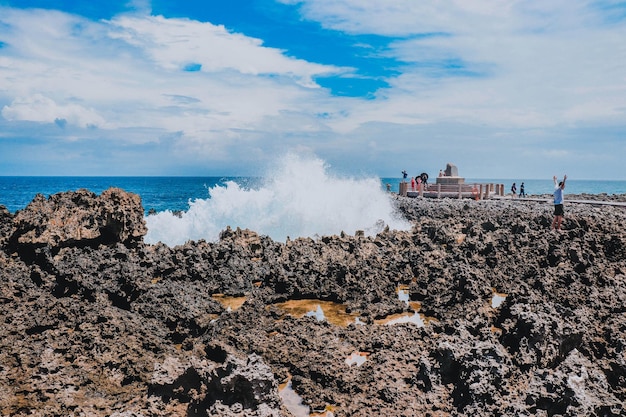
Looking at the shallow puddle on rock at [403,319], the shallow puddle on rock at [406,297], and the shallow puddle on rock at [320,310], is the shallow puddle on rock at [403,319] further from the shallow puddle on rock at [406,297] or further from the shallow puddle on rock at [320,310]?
the shallow puddle on rock at [320,310]

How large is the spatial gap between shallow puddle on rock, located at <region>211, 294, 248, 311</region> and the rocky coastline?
0.08 metres

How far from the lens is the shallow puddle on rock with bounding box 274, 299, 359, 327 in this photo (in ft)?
30.1

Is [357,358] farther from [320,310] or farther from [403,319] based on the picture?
[320,310]

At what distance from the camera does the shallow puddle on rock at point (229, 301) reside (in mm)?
10111

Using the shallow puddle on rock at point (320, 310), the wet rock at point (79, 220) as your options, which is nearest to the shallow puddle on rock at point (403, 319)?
the shallow puddle on rock at point (320, 310)

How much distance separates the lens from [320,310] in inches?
388

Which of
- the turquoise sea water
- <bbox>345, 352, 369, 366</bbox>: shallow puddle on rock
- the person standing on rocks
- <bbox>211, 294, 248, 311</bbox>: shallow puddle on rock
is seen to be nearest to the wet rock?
<bbox>211, 294, 248, 311</bbox>: shallow puddle on rock

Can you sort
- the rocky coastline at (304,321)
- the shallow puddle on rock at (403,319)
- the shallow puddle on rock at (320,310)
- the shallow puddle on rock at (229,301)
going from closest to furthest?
the rocky coastline at (304,321), the shallow puddle on rock at (403,319), the shallow puddle on rock at (320,310), the shallow puddle on rock at (229,301)

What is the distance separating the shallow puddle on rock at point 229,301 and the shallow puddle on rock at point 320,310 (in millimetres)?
841

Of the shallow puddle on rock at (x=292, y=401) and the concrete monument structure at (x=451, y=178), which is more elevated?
the concrete monument structure at (x=451, y=178)

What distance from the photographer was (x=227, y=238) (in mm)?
14492

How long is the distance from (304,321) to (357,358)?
144 cm

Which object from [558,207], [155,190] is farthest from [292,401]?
[155,190]

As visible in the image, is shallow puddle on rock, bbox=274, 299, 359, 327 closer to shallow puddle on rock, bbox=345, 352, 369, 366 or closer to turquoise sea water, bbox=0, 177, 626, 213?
shallow puddle on rock, bbox=345, 352, 369, 366
